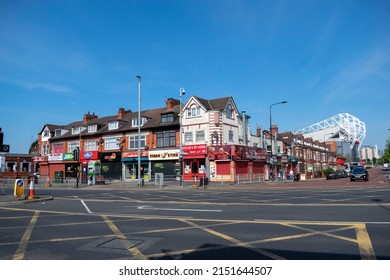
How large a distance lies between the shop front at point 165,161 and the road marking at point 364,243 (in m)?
32.7

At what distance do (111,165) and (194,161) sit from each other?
558 inches

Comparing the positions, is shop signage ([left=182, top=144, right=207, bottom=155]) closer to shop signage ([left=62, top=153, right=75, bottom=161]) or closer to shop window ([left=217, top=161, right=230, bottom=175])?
shop window ([left=217, top=161, right=230, bottom=175])

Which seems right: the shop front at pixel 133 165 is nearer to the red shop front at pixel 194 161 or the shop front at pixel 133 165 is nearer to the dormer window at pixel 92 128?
the red shop front at pixel 194 161

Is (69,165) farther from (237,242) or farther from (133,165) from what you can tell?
(237,242)

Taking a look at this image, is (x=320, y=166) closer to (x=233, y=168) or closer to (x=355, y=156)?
(x=233, y=168)

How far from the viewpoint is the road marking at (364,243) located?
5736 millimetres

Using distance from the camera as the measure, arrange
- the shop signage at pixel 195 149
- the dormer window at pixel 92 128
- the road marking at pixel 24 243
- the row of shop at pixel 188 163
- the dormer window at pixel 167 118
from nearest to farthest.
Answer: the road marking at pixel 24 243 → the row of shop at pixel 188 163 → the shop signage at pixel 195 149 → the dormer window at pixel 167 118 → the dormer window at pixel 92 128

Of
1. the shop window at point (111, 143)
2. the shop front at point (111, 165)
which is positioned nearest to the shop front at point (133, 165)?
the shop front at point (111, 165)

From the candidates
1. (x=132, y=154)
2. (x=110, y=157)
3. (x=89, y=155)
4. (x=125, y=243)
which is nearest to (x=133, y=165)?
(x=132, y=154)

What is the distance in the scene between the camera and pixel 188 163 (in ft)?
135

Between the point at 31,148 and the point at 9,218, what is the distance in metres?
96.7

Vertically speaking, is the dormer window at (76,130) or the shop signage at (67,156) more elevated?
the dormer window at (76,130)
